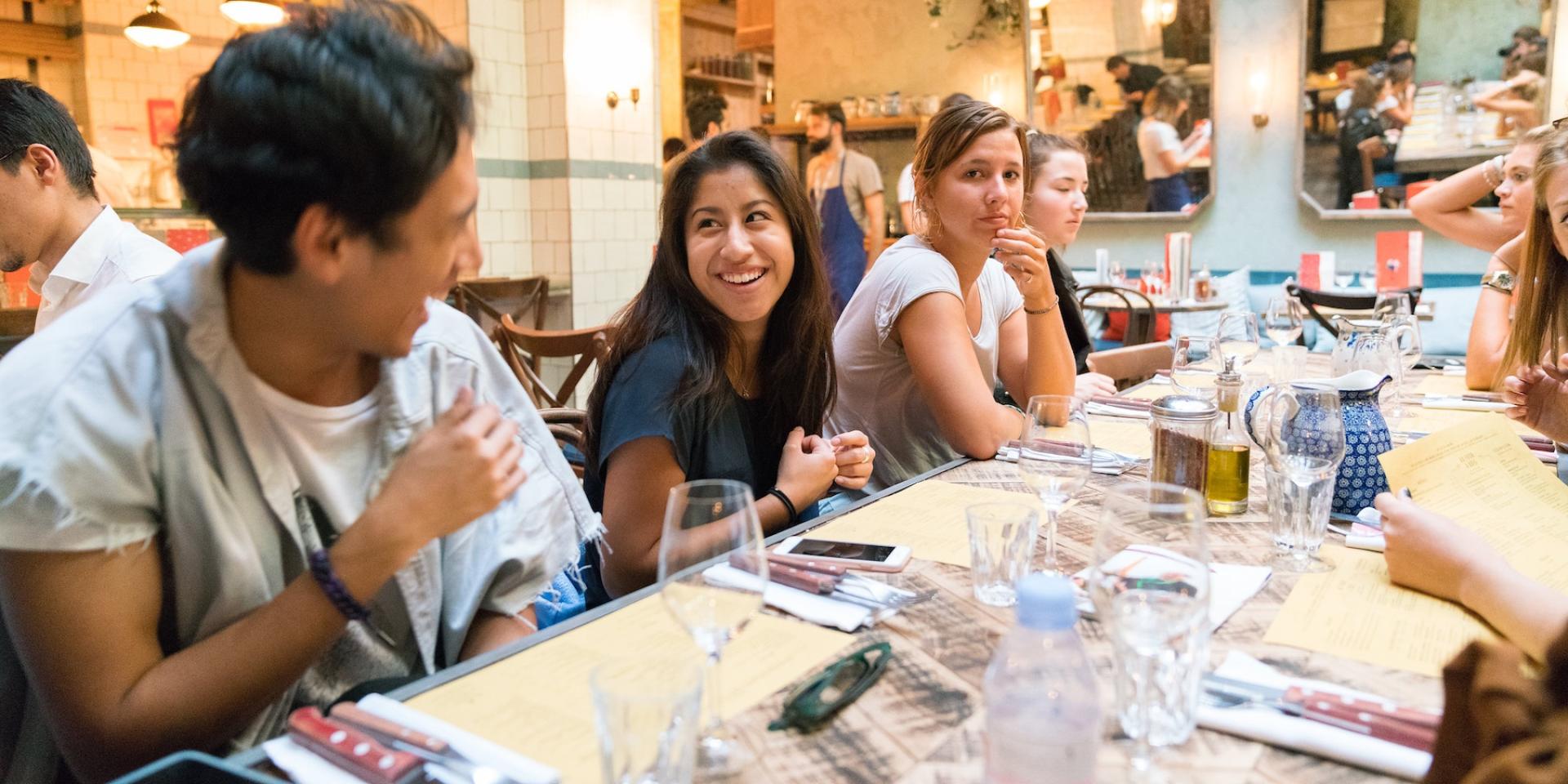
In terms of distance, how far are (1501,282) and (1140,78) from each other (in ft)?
15.8

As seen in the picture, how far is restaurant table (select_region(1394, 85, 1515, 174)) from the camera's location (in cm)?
641

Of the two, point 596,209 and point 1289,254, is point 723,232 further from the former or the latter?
point 1289,254

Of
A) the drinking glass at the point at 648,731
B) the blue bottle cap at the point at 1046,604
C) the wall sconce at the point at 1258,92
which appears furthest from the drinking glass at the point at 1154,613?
the wall sconce at the point at 1258,92

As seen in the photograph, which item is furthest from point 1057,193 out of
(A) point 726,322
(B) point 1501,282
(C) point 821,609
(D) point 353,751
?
(D) point 353,751

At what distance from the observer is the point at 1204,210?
24.4 ft

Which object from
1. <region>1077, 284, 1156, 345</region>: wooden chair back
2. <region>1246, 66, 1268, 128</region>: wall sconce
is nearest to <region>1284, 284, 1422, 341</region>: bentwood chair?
<region>1077, 284, 1156, 345</region>: wooden chair back

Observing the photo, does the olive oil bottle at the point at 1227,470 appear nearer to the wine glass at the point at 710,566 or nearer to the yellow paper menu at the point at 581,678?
the yellow paper menu at the point at 581,678

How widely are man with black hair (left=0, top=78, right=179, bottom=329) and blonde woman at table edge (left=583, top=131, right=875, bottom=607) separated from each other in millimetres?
1378

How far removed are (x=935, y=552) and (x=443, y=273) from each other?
2.56ft

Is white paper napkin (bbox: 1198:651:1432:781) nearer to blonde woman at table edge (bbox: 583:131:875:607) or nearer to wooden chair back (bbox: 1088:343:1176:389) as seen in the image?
blonde woman at table edge (bbox: 583:131:875:607)

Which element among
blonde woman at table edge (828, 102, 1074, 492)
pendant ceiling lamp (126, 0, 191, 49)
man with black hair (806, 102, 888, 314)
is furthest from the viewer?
man with black hair (806, 102, 888, 314)

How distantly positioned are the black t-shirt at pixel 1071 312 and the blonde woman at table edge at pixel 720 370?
5.15 ft

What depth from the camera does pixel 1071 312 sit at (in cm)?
349

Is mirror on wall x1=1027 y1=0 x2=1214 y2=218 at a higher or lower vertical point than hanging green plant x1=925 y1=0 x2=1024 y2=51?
lower
